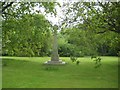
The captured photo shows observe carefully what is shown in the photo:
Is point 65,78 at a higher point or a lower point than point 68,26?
lower

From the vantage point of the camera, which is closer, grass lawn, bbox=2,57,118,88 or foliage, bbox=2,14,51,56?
foliage, bbox=2,14,51,56

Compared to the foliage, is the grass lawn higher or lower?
lower

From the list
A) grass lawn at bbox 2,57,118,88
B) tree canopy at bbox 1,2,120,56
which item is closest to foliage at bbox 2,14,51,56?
tree canopy at bbox 1,2,120,56

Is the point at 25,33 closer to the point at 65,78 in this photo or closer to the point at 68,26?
the point at 68,26

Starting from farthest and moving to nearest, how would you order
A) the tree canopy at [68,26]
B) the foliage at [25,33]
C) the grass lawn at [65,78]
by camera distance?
1. the grass lawn at [65,78]
2. the foliage at [25,33]
3. the tree canopy at [68,26]

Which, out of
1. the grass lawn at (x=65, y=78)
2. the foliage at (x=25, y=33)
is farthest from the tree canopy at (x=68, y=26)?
the grass lawn at (x=65, y=78)

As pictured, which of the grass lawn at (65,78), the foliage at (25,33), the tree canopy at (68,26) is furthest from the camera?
the grass lawn at (65,78)

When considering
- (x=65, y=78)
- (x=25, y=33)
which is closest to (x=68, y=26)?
(x=25, y=33)

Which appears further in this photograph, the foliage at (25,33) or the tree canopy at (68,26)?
the foliage at (25,33)

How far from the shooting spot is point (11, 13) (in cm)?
447

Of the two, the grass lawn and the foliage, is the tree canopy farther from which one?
the grass lawn

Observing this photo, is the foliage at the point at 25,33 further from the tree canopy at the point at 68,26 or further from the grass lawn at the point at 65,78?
the grass lawn at the point at 65,78

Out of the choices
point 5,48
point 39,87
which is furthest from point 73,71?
point 5,48

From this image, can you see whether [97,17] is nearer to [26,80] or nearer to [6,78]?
[26,80]
